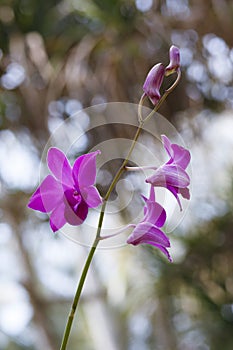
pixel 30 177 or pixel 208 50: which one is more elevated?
pixel 208 50

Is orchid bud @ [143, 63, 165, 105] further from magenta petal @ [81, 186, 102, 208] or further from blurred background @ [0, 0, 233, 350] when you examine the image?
blurred background @ [0, 0, 233, 350]

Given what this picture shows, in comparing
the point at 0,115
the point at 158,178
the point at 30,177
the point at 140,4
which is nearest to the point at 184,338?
the point at 30,177

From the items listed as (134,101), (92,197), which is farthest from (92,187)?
(134,101)

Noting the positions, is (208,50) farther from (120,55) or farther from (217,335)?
(217,335)

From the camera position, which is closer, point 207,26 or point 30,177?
point 207,26

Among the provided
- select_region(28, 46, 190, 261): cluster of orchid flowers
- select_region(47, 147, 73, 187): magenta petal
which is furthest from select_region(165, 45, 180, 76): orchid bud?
select_region(47, 147, 73, 187): magenta petal
